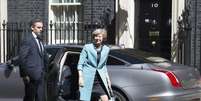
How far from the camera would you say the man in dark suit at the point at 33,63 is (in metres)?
8.52

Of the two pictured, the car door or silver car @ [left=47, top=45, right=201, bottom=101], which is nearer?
silver car @ [left=47, top=45, right=201, bottom=101]

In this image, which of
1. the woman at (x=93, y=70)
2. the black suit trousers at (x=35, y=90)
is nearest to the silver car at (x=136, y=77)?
the black suit trousers at (x=35, y=90)

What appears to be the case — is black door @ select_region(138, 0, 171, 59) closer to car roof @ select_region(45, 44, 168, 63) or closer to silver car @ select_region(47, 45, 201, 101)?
car roof @ select_region(45, 44, 168, 63)

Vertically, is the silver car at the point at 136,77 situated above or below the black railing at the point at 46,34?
below

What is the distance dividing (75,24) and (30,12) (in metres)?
1.35

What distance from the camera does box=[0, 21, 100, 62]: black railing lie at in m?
15.8

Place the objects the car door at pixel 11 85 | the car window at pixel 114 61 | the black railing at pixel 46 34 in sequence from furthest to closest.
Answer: the black railing at pixel 46 34 → the car door at pixel 11 85 → the car window at pixel 114 61

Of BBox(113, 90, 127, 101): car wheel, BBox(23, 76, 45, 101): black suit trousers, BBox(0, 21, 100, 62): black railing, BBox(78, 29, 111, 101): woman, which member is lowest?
BBox(113, 90, 127, 101): car wheel

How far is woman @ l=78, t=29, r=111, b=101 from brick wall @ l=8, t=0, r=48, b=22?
8.24 metres

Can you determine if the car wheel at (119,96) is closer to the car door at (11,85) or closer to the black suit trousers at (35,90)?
the black suit trousers at (35,90)

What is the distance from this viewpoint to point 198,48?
47.6ft

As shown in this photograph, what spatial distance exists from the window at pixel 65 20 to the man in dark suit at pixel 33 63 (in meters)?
6.97

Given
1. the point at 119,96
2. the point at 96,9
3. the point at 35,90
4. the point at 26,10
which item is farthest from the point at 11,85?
the point at 26,10

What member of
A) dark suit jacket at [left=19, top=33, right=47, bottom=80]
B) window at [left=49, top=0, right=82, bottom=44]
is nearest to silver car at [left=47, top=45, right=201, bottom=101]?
dark suit jacket at [left=19, top=33, right=47, bottom=80]
